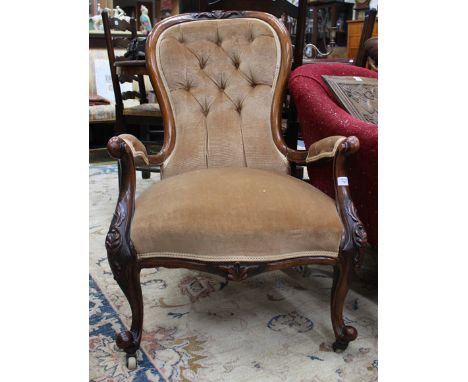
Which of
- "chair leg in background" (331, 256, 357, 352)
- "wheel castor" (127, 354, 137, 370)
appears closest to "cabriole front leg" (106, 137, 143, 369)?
"wheel castor" (127, 354, 137, 370)

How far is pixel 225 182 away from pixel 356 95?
0.68 metres

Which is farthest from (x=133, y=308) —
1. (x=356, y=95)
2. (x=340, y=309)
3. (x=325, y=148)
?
(x=356, y=95)

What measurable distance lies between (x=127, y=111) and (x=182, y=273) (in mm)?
1423

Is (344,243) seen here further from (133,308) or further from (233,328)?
(133,308)

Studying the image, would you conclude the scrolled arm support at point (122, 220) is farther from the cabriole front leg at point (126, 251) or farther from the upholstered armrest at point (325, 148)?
the upholstered armrest at point (325, 148)

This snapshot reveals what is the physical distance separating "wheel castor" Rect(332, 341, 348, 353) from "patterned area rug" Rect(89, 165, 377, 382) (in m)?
0.01

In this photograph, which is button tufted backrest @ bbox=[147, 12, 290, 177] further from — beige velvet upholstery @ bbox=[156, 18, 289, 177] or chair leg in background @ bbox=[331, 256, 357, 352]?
chair leg in background @ bbox=[331, 256, 357, 352]

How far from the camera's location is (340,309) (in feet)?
4.17
